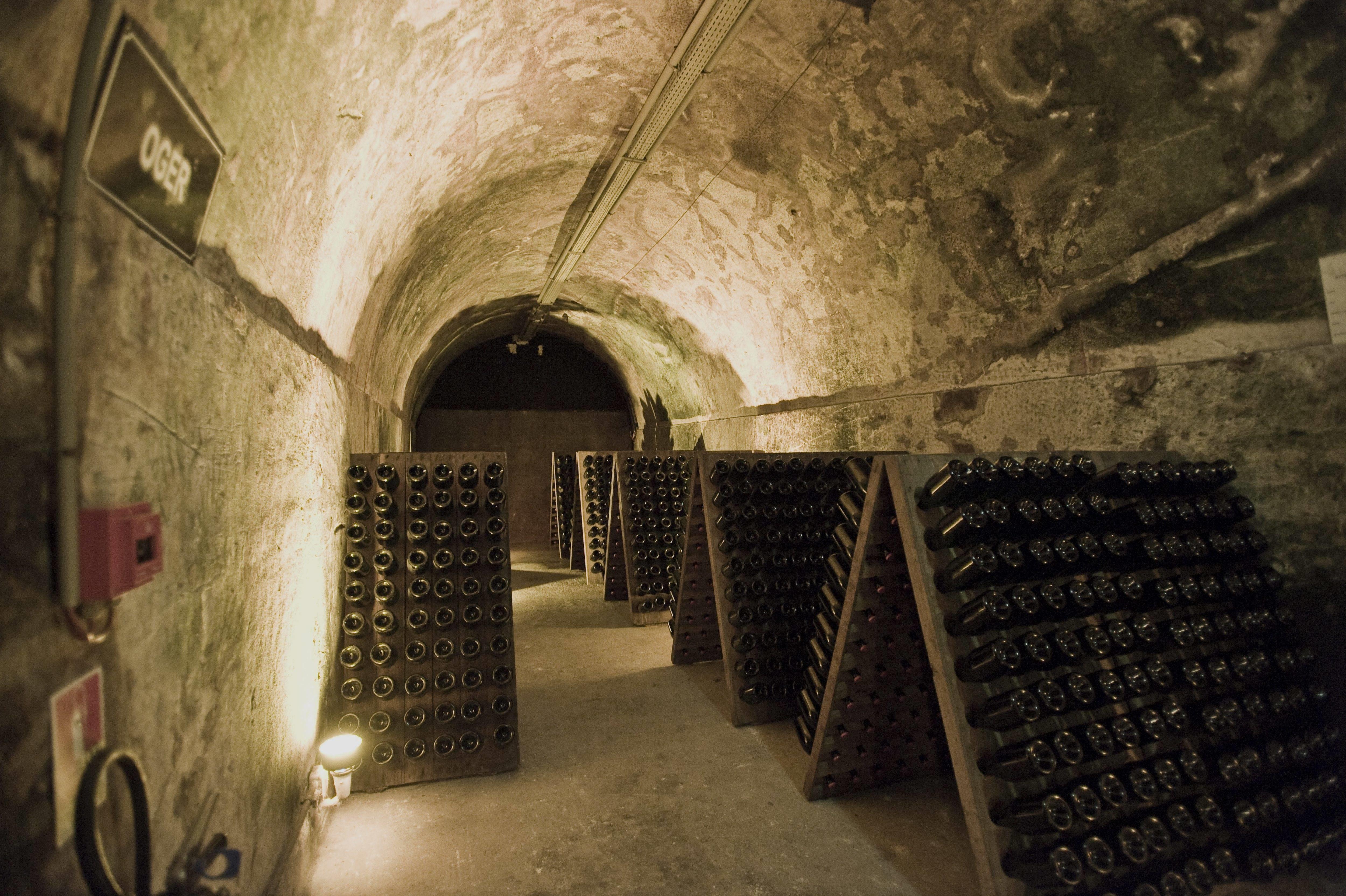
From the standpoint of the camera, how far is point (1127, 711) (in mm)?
2314

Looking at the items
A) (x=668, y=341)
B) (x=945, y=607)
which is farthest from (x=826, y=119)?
(x=668, y=341)

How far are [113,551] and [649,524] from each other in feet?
17.1

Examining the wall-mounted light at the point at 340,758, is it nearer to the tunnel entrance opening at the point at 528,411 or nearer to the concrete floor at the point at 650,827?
the concrete floor at the point at 650,827

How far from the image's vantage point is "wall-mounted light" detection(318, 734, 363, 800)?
2.80 metres

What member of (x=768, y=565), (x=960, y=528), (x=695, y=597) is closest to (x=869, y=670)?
(x=960, y=528)

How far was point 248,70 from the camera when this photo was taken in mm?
1596

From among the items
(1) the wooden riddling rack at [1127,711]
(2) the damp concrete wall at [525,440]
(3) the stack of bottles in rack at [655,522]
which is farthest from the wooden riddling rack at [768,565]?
(2) the damp concrete wall at [525,440]

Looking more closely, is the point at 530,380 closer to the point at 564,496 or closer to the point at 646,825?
the point at 564,496

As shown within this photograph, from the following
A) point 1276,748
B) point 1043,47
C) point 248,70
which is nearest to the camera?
point 248,70

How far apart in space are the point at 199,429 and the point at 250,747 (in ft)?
3.41

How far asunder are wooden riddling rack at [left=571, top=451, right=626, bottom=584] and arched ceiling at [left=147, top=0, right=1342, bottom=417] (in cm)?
242

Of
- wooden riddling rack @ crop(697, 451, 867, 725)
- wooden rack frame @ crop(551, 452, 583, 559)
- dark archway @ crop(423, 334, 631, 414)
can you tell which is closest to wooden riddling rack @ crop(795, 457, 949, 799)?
wooden riddling rack @ crop(697, 451, 867, 725)

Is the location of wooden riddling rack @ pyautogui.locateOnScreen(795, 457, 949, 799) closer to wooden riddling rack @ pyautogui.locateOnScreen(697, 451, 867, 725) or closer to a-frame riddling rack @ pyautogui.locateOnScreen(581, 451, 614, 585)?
wooden riddling rack @ pyautogui.locateOnScreen(697, 451, 867, 725)

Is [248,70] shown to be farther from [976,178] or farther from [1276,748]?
[1276,748]
